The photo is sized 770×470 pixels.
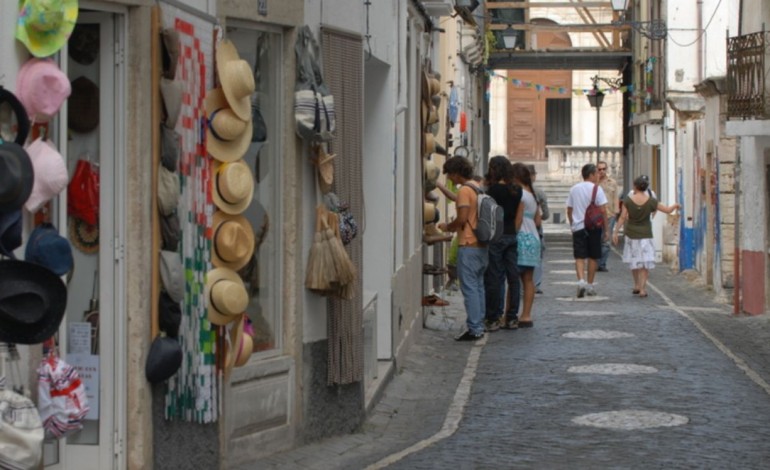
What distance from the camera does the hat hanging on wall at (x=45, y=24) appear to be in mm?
7109

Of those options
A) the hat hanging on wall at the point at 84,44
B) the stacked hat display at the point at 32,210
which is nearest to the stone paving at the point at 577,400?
the hat hanging on wall at the point at 84,44

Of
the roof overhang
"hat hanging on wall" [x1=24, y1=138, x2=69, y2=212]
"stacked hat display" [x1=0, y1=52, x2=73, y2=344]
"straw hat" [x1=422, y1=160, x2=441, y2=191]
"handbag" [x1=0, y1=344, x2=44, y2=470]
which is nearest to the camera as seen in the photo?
"handbag" [x1=0, y1=344, x2=44, y2=470]

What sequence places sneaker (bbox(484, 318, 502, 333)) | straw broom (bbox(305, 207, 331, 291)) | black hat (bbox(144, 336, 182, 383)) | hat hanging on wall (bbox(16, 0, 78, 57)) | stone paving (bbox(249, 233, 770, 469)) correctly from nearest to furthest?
hat hanging on wall (bbox(16, 0, 78, 57)) → black hat (bbox(144, 336, 182, 383)) → stone paving (bbox(249, 233, 770, 469)) → straw broom (bbox(305, 207, 331, 291)) → sneaker (bbox(484, 318, 502, 333))

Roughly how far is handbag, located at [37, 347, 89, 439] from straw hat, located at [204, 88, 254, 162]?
2.13 metres

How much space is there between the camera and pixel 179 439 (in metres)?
8.94

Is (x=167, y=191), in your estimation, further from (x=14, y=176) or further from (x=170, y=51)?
(x=14, y=176)

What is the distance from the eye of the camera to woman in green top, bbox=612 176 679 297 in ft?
76.1

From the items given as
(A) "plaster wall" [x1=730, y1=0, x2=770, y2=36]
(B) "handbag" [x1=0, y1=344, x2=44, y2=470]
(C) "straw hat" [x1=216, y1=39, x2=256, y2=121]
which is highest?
(A) "plaster wall" [x1=730, y1=0, x2=770, y2=36]

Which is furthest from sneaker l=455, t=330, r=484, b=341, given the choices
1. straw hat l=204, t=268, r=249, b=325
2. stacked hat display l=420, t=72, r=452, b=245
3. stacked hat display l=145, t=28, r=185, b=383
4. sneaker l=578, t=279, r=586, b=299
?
stacked hat display l=145, t=28, r=185, b=383

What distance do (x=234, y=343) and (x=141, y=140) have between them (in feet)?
5.41

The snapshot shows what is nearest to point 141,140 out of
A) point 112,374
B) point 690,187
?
point 112,374

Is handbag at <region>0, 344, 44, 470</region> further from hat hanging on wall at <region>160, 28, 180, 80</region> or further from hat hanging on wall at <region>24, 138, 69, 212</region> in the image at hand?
hat hanging on wall at <region>160, 28, 180, 80</region>

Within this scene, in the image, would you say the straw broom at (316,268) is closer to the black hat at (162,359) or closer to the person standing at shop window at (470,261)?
the black hat at (162,359)

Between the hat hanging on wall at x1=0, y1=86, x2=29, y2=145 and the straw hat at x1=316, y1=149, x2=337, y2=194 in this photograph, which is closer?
the hat hanging on wall at x1=0, y1=86, x2=29, y2=145
